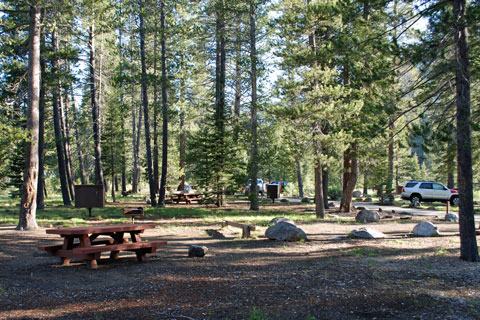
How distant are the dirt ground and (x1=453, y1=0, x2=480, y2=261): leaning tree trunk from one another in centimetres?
60

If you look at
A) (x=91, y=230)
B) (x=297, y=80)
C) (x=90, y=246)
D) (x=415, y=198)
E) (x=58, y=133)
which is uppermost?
(x=297, y=80)

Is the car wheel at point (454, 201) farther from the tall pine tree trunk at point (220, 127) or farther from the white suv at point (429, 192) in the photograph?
the tall pine tree trunk at point (220, 127)

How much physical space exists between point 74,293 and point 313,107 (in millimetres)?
10861

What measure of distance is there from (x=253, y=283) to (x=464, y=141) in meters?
4.93

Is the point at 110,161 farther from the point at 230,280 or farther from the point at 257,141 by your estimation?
the point at 230,280

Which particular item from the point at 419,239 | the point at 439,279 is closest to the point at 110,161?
the point at 419,239

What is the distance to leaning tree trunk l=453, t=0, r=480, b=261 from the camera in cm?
729

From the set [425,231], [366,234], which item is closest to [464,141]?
[366,234]

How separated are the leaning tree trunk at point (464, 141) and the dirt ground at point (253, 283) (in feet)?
1.97

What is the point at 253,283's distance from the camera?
607cm

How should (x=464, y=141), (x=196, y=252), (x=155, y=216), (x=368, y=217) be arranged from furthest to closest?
(x=155, y=216), (x=368, y=217), (x=196, y=252), (x=464, y=141)

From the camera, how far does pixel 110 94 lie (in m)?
28.8

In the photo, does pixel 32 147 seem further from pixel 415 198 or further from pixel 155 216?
pixel 415 198

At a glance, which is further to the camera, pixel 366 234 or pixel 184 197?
pixel 184 197
